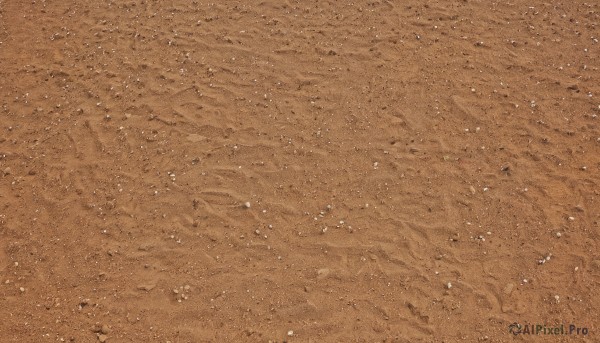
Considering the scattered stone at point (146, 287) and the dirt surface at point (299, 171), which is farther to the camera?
the scattered stone at point (146, 287)

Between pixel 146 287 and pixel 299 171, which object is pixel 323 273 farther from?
pixel 146 287

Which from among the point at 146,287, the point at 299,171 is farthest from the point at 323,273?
the point at 146,287

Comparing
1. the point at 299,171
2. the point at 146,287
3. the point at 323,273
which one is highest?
the point at 299,171

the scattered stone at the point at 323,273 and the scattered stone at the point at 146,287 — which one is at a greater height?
the scattered stone at the point at 323,273

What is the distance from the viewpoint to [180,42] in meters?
6.69

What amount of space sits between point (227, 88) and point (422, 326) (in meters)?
3.55

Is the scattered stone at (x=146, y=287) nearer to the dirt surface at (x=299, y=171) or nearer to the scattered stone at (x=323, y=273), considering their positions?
the dirt surface at (x=299, y=171)

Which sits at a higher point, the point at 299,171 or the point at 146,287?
the point at 299,171

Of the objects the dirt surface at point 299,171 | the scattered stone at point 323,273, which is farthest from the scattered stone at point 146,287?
the scattered stone at point 323,273

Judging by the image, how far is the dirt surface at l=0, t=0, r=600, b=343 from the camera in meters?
4.50

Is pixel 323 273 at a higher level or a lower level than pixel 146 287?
higher

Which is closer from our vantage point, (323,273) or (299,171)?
(323,273)

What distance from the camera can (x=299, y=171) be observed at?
5387 millimetres

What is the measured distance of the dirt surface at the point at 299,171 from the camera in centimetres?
450
